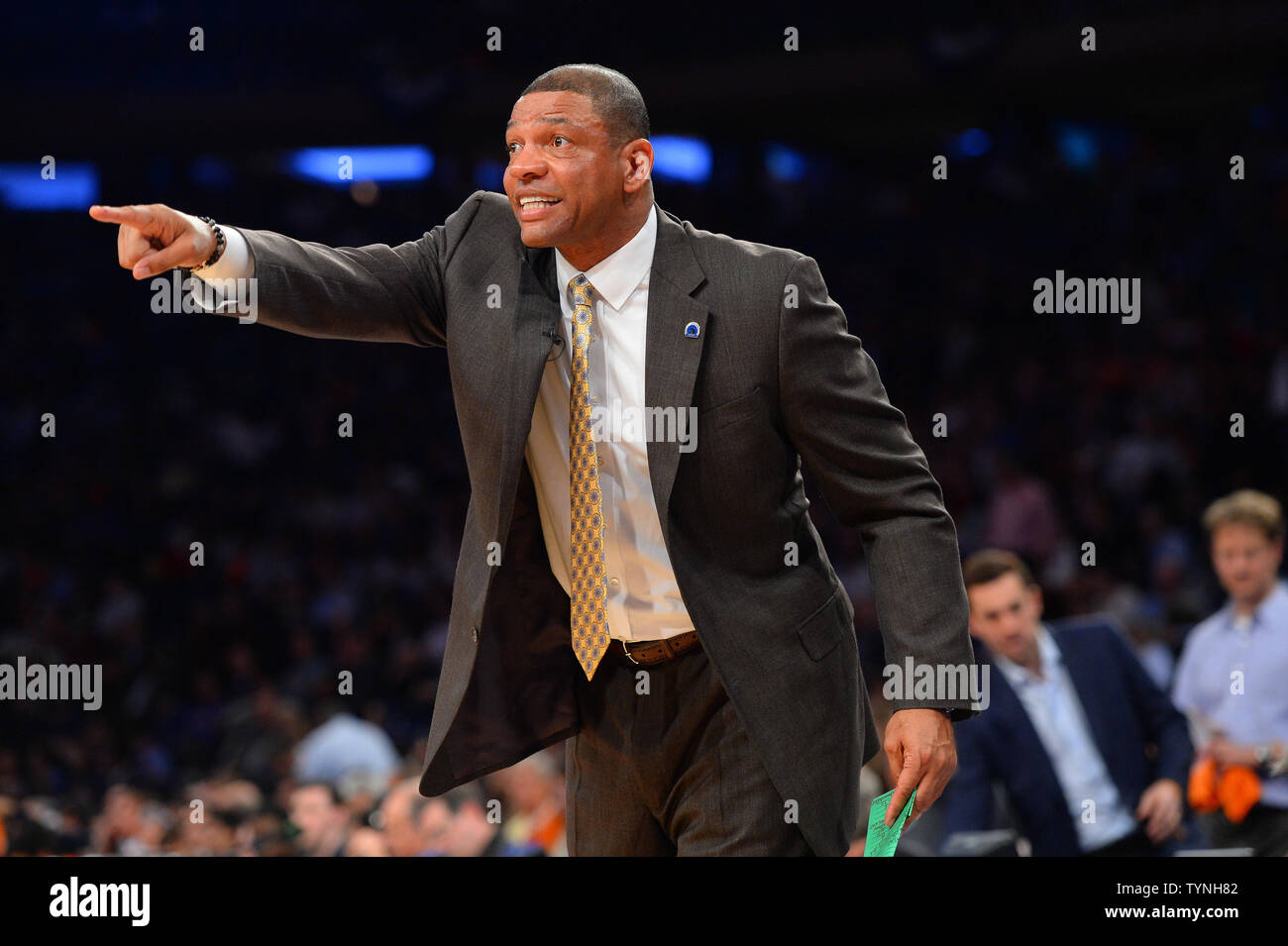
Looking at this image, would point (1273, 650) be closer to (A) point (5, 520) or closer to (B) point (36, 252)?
(A) point (5, 520)

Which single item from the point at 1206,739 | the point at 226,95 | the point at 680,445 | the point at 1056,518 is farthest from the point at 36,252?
the point at 680,445

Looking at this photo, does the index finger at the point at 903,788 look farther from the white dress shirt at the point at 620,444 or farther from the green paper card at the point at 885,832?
the white dress shirt at the point at 620,444

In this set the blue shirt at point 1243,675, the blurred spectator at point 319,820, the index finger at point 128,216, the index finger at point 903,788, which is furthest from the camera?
the blurred spectator at point 319,820

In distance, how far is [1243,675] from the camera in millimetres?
4047

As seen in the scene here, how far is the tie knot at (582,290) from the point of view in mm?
1988

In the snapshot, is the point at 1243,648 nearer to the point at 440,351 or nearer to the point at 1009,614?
the point at 1009,614

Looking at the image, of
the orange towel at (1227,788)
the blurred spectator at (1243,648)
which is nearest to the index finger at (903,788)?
the orange towel at (1227,788)

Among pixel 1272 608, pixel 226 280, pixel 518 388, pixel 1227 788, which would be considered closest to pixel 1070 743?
pixel 1227 788

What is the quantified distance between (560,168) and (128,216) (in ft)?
1.78

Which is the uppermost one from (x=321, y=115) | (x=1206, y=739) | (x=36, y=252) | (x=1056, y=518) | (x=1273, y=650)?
(x=321, y=115)

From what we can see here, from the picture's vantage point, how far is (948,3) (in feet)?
26.1

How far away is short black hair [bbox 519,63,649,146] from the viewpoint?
1.94m
